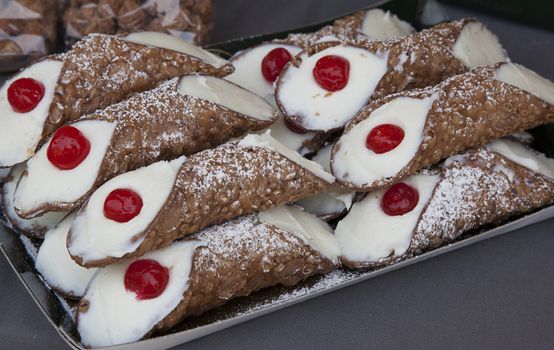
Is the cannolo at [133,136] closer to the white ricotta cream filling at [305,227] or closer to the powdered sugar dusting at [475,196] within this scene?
the white ricotta cream filling at [305,227]

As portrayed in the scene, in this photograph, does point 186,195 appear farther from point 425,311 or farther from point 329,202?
point 425,311

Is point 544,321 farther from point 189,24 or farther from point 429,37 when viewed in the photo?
point 189,24

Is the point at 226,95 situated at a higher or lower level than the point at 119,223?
higher

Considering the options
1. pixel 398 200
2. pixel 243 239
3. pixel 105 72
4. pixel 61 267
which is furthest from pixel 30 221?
pixel 398 200

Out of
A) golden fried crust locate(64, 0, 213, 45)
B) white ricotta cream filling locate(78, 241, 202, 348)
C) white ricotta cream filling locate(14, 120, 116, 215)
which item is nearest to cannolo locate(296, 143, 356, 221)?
white ricotta cream filling locate(78, 241, 202, 348)

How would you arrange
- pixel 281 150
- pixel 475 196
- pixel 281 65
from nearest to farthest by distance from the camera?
pixel 281 150 < pixel 475 196 < pixel 281 65

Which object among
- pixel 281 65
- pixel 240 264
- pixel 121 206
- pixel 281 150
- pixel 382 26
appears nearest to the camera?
pixel 121 206
